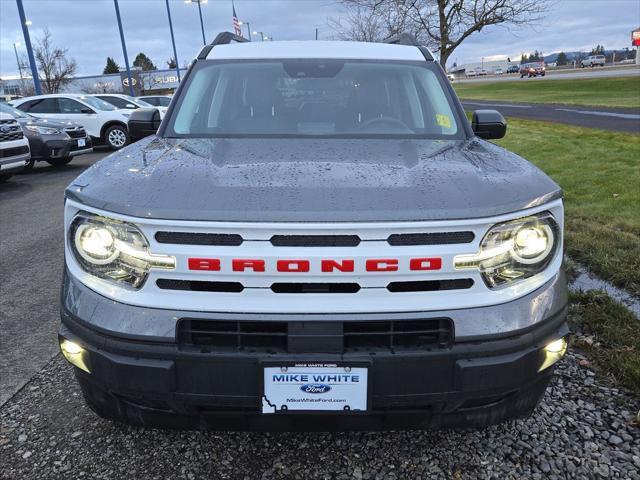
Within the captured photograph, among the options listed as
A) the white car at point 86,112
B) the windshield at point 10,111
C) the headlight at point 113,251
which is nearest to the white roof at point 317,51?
Answer: the headlight at point 113,251

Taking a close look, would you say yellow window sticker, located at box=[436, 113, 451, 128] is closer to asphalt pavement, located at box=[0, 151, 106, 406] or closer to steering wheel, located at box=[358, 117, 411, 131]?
steering wheel, located at box=[358, 117, 411, 131]

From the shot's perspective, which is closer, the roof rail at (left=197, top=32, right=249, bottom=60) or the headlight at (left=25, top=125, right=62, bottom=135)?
the roof rail at (left=197, top=32, right=249, bottom=60)

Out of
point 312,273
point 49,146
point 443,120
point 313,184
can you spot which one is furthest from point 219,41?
point 49,146

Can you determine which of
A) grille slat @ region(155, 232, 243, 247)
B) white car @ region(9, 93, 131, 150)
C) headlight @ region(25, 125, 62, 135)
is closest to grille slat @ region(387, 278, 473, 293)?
grille slat @ region(155, 232, 243, 247)

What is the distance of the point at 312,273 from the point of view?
1.81m

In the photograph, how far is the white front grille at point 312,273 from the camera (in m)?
1.80

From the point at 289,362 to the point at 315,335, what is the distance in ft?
0.40

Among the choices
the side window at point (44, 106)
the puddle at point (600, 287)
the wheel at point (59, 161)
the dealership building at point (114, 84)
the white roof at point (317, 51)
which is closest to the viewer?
the white roof at point (317, 51)

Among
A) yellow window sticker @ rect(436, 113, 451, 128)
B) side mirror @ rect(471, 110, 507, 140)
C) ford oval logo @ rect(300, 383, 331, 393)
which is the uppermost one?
yellow window sticker @ rect(436, 113, 451, 128)

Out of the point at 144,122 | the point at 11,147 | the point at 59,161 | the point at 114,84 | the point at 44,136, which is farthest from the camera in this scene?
the point at 114,84

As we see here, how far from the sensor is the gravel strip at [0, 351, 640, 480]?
2.27 m

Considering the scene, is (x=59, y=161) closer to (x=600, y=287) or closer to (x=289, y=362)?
(x=600, y=287)

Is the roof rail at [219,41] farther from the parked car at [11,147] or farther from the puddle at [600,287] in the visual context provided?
the parked car at [11,147]

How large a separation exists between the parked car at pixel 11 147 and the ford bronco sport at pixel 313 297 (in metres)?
8.28
